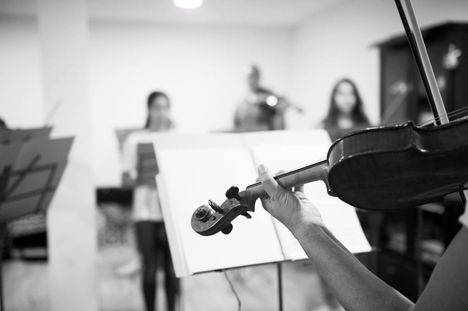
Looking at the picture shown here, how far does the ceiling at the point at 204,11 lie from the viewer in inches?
171

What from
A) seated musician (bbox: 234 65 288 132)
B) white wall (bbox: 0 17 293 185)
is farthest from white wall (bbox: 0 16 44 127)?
seated musician (bbox: 234 65 288 132)

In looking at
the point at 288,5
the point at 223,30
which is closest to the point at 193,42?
the point at 223,30

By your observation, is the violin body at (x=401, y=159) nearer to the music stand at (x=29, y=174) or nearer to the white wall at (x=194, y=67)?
the music stand at (x=29, y=174)

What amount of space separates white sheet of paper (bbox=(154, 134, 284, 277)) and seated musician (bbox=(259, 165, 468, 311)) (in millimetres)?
290

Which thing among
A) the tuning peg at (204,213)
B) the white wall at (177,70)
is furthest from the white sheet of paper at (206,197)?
the white wall at (177,70)

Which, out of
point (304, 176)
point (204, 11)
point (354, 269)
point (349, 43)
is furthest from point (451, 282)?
point (204, 11)

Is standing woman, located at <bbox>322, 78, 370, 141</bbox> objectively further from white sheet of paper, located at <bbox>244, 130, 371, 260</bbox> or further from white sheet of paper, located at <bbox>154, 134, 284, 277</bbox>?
white sheet of paper, located at <bbox>154, 134, 284, 277</bbox>

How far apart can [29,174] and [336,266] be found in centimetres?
117

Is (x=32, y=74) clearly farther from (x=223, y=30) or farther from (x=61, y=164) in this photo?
(x=61, y=164)

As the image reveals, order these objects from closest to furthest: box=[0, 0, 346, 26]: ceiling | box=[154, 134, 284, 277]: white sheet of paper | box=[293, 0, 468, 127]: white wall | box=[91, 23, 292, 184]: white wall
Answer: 1. box=[154, 134, 284, 277]: white sheet of paper
2. box=[293, 0, 468, 127]: white wall
3. box=[0, 0, 346, 26]: ceiling
4. box=[91, 23, 292, 184]: white wall

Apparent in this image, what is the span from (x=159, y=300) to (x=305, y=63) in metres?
3.74

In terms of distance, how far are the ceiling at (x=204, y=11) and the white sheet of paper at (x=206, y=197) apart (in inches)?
135

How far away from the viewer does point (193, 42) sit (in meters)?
5.30

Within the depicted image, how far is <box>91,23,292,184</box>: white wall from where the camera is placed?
5.01m
